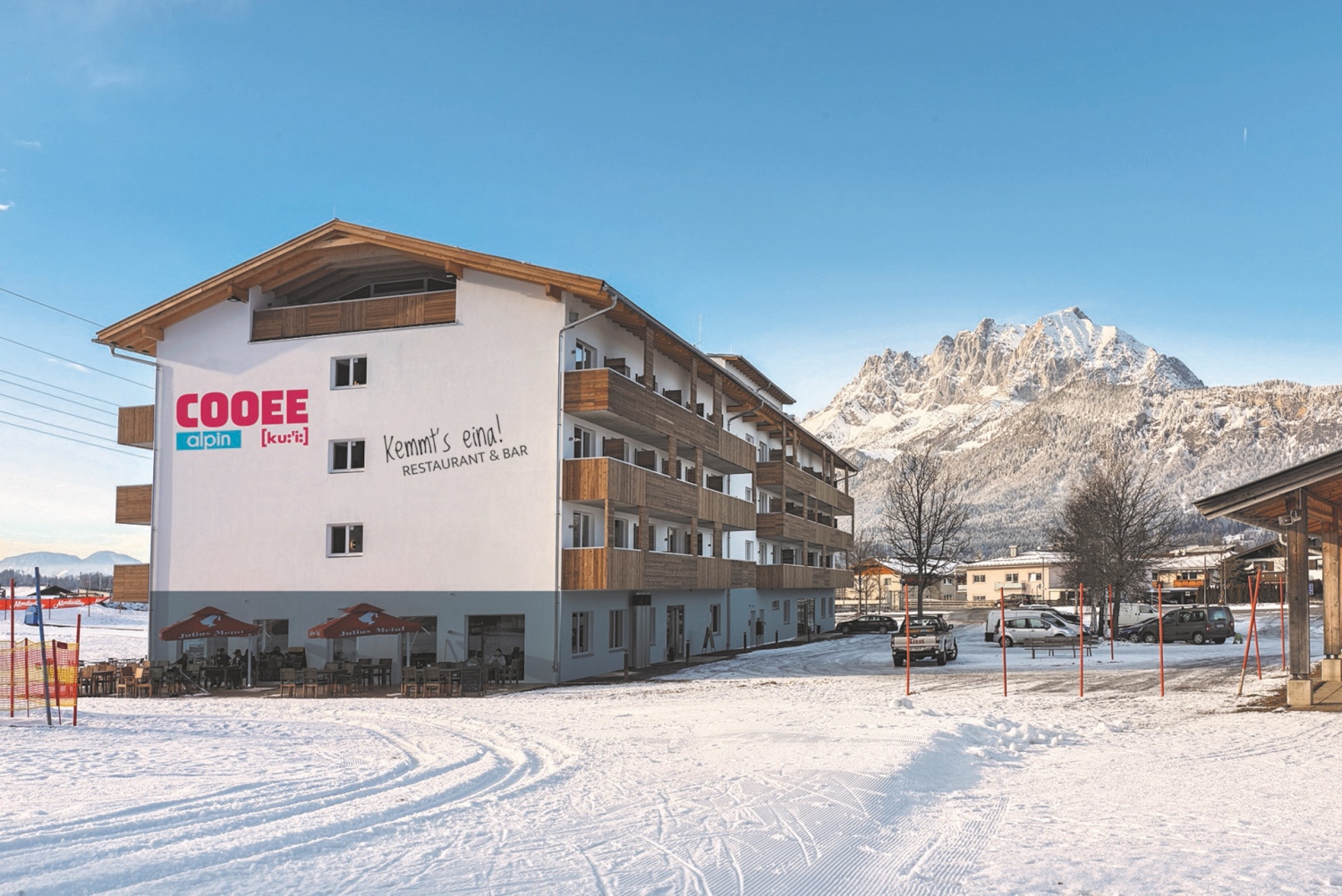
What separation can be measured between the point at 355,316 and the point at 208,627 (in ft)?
34.4

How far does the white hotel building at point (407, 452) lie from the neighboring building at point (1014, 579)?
96.7 meters

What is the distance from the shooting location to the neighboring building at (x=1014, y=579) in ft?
415

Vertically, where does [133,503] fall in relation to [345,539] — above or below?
above

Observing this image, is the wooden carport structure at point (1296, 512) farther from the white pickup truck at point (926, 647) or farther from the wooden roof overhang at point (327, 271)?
the wooden roof overhang at point (327, 271)

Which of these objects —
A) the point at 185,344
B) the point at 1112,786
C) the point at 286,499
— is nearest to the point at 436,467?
the point at 286,499

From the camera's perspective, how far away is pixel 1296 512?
71.8ft

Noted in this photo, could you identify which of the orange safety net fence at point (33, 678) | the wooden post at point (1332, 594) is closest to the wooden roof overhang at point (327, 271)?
the orange safety net fence at point (33, 678)

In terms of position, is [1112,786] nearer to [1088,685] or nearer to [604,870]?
[604,870]

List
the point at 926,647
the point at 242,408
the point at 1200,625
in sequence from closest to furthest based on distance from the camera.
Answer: the point at 242,408
the point at 926,647
the point at 1200,625

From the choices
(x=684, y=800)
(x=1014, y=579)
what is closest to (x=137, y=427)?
(x=684, y=800)

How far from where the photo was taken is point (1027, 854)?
9492 millimetres

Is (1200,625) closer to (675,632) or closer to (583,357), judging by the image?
(675,632)

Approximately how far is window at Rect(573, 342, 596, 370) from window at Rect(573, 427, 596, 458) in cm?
198

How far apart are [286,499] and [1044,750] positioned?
83.6 ft
